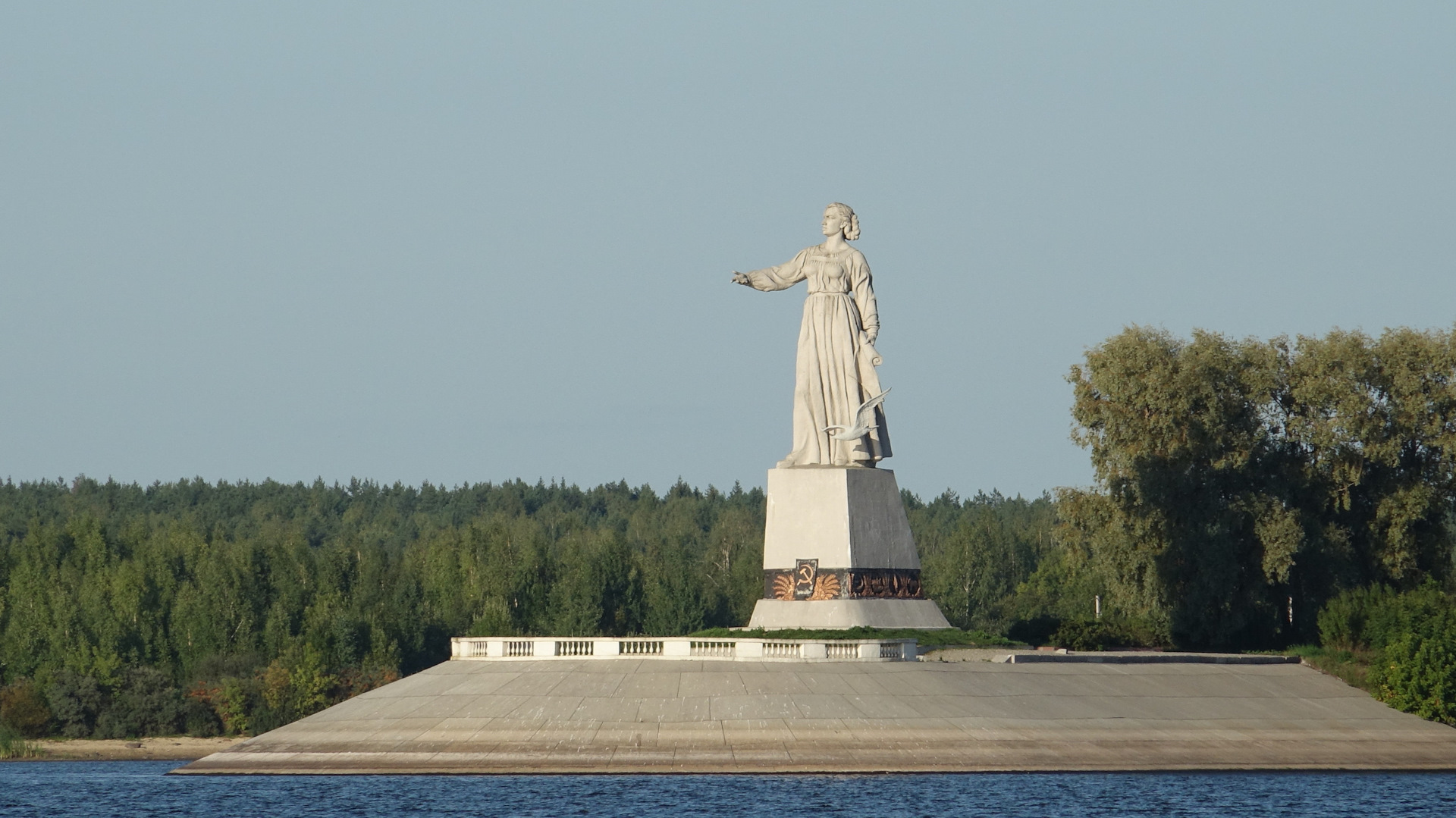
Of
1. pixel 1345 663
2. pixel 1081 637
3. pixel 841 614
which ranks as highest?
pixel 841 614

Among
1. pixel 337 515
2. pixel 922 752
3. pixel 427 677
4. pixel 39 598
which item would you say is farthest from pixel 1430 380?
pixel 337 515

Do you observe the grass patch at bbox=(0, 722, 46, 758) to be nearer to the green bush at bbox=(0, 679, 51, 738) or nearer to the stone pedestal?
the green bush at bbox=(0, 679, 51, 738)

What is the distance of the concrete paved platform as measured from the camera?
5041 cm

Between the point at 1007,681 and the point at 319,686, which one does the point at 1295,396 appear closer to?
the point at 1007,681

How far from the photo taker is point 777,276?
64.6m

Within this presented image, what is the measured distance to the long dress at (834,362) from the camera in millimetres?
63312

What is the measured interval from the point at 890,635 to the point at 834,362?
9.06m

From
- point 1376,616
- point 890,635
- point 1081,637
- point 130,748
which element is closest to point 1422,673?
point 1376,616

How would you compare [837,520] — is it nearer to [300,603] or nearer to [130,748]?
[130,748]

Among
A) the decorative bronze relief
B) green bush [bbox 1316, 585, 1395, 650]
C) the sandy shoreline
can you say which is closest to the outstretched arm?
the decorative bronze relief

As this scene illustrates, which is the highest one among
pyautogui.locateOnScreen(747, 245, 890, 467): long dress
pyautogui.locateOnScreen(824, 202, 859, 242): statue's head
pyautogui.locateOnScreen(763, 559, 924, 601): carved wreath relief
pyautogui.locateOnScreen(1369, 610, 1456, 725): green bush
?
pyautogui.locateOnScreen(824, 202, 859, 242): statue's head

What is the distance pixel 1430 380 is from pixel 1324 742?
21.3 meters

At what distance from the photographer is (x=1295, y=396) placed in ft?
232

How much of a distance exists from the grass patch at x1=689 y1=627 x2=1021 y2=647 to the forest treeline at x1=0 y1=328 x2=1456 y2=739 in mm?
3453
